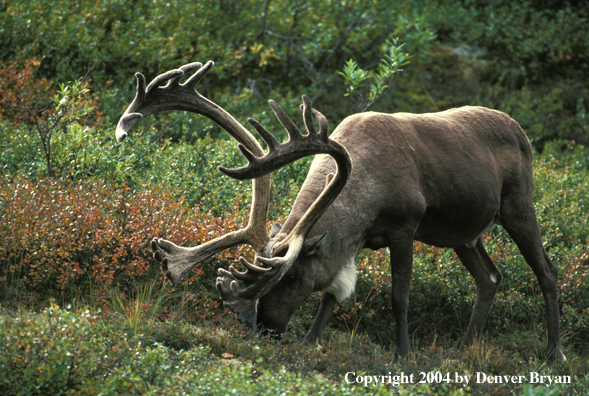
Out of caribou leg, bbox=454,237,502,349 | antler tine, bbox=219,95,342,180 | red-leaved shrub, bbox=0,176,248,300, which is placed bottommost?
caribou leg, bbox=454,237,502,349

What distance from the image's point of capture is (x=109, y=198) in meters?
6.98

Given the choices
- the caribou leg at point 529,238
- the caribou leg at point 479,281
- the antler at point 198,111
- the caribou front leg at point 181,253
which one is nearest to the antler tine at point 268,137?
the antler at point 198,111

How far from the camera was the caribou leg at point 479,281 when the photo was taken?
21.2ft

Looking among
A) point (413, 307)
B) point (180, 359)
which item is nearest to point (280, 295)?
point (180, 359)

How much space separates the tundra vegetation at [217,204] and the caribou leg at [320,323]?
16 cm

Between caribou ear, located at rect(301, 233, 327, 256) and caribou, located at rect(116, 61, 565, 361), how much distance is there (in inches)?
0.5

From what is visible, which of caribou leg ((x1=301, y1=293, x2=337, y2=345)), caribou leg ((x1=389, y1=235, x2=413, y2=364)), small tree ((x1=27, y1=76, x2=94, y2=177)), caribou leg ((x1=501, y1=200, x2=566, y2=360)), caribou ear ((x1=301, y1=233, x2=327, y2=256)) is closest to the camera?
caribou ear ((x1=301, y1=233, x2=327, y2=256))

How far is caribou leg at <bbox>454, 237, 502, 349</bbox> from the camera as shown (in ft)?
21.2

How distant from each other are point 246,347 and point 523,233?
328 centimetres

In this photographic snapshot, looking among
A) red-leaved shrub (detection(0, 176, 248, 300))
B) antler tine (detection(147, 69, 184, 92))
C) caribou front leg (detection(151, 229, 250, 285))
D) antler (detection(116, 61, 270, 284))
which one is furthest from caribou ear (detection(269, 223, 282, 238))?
antler tine (detection(147, 69, 184, 92))

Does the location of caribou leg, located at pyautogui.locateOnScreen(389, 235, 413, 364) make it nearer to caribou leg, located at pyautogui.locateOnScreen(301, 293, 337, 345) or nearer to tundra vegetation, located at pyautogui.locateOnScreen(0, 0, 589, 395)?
tundra vegetation, located at pyautogui.locateOnScreen(0, 0, 589, 395)

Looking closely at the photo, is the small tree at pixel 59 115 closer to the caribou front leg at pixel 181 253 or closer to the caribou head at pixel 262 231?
the caribou head at pixel 262 231

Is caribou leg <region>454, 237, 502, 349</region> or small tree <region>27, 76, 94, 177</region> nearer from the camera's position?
caribou leg <region>454, 237, 502, 349</region>

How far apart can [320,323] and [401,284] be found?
0.95 m
